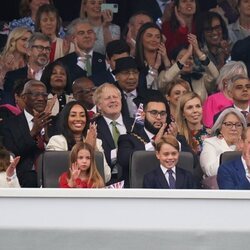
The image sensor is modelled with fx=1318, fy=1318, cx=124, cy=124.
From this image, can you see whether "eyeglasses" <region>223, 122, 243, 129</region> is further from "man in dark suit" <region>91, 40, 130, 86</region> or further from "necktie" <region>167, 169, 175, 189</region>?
"man in dark suit" <region>91, 40, 130, 86</region>

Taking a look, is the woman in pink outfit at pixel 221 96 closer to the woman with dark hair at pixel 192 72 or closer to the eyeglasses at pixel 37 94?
the woman with dark hair at pixel 192 72

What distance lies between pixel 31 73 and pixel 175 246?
4352 millimetres

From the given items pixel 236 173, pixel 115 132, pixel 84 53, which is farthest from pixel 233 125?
pixel 84 53

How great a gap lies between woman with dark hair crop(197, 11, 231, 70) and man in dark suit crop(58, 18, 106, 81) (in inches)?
42.0

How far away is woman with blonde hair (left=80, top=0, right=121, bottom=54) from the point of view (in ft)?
42.5

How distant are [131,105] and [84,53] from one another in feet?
3.37

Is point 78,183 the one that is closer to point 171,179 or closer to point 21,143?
point 171,179

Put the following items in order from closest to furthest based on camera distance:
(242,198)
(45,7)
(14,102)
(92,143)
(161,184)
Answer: (242,198)
(161,184)
(92,143)
(14,102)
(45,7)

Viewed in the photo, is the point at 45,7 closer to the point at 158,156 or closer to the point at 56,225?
the point at 158,156

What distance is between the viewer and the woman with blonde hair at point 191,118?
447 inches

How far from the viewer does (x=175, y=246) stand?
8359mm

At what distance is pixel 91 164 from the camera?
9930 mm

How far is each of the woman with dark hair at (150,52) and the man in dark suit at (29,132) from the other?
129 centimetres

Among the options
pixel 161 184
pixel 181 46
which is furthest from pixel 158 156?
pixel 181 46
